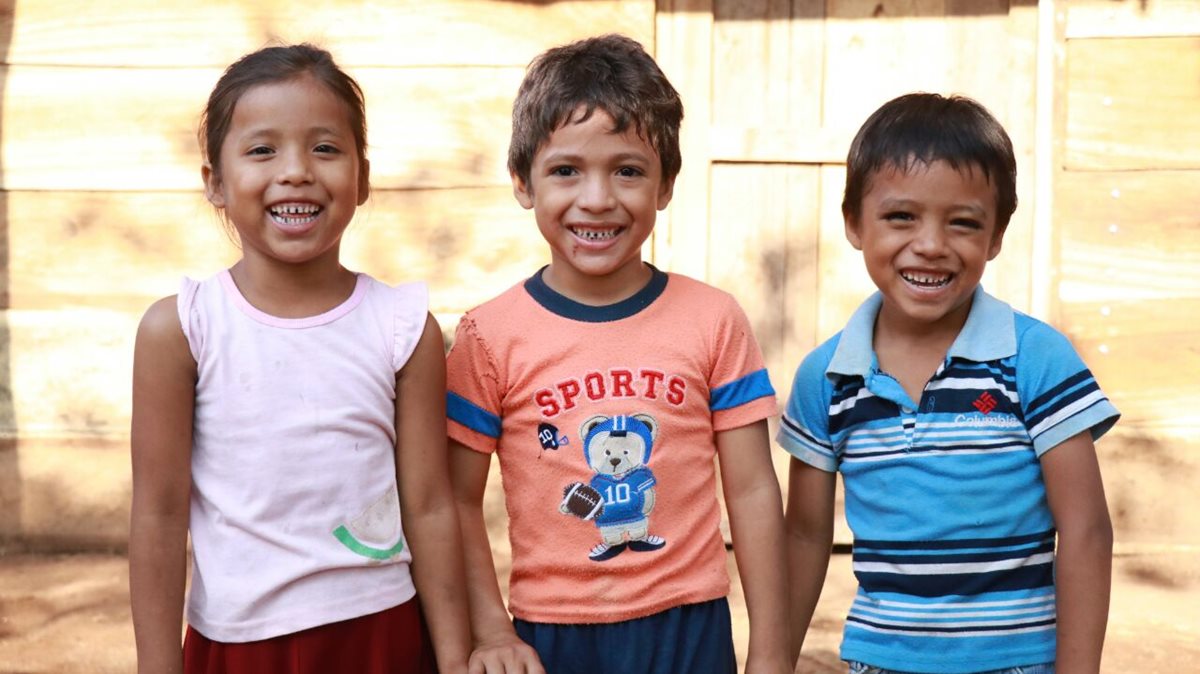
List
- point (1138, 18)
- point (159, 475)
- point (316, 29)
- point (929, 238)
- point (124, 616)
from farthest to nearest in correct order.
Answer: point (316, 29), point (1138, 18), point (124, 616), point (929, 238), point (159, 475)

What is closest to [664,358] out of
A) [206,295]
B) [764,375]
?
[764,375]

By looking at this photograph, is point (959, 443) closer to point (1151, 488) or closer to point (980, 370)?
point (980, 370)

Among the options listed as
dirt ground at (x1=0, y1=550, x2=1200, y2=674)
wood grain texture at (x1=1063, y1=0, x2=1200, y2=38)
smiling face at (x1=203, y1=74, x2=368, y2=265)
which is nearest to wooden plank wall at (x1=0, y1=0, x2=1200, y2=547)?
wood grain texture at (x1=1063, y1=0, x2=1200, y2=38)

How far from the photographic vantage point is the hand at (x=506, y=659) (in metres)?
2.19

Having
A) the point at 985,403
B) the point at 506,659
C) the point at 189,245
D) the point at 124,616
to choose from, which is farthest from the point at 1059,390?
the point at 189,245

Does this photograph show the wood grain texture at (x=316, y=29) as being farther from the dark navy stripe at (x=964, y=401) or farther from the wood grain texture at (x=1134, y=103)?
the dark navy stripe at (x=964, y=401)

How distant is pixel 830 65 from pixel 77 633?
272cm

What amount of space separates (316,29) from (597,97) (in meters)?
2.37

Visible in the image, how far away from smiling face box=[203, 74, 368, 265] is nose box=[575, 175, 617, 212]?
0.36 meters

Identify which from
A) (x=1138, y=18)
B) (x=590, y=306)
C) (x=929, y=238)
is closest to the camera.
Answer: (x=929, y=238)

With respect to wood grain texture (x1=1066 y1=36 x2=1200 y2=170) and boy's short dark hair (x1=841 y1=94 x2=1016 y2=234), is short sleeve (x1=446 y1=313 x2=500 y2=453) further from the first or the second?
wood grain texture (x1=1066 y1=36 x2=1200 y2=170)

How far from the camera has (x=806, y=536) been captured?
2.41 metres

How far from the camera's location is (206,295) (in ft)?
7.18

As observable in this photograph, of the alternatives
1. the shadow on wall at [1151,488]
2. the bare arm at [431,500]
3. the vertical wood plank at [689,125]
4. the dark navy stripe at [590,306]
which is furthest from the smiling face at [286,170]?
the shadow on wall at [1151,488]
